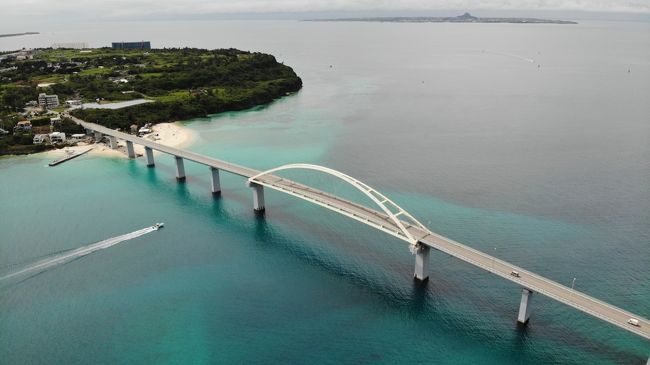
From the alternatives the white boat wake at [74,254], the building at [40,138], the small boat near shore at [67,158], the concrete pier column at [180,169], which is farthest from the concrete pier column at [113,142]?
the white boat wake at [74,254]

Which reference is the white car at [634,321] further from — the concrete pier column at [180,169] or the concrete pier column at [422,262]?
the concrete pier column at [180,169]

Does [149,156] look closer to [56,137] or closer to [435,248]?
[56,137]

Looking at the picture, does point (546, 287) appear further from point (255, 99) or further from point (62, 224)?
point (255, 99)

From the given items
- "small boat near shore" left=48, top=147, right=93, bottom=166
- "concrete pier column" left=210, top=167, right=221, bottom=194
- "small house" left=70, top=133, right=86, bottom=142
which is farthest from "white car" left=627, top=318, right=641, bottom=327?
"small house" left=70, top=133, right=86, bottom=142

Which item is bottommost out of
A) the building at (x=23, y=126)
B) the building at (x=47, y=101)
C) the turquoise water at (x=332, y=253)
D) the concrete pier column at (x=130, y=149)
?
the turquoise water at (x=332, y=253)

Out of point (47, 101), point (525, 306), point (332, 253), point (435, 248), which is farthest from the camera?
point (47, 101)

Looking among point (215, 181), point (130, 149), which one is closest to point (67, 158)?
point (130, 149)
